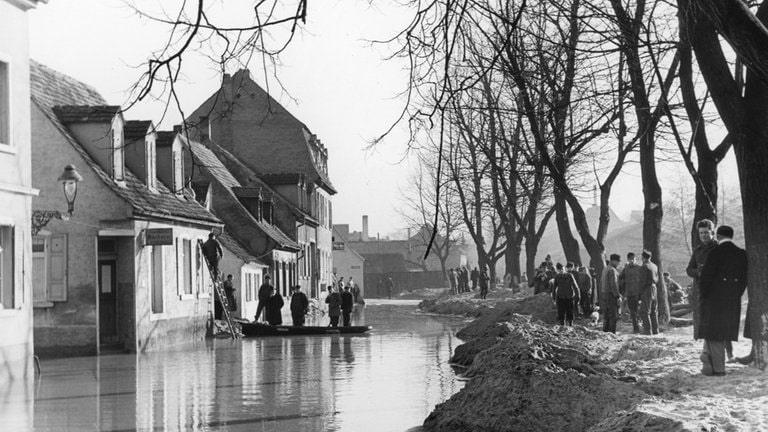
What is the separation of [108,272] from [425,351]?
8.23 m

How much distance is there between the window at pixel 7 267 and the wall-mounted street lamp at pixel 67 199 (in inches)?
189

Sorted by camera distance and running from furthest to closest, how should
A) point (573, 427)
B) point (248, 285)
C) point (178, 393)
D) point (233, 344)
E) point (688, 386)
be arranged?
1. point (248, 285)
2. point (233, 344)
3. point (178, 393)
4. point (688, 386)
5. point (573, 427)

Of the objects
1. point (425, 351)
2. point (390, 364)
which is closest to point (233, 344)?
point (425, 351)

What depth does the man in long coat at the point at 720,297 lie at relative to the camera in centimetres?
1386

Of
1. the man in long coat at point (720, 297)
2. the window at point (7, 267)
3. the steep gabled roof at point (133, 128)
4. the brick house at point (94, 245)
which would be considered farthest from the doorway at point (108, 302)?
the man in long coat at point (720, 297)

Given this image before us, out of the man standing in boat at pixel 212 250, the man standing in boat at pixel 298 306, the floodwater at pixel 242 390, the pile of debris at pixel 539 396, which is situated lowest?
the floodwater at pixel 242 390

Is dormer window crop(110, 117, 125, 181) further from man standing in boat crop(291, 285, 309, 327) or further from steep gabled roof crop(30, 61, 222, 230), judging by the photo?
man standing in boat crop(291, 285, 309, 327)

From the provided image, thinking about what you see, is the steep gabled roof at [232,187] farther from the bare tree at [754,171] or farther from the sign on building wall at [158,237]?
the bare tree at [754,171]

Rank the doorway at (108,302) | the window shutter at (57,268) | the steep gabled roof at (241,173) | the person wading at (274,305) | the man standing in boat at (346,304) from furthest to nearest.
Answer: the steep gabled roof at (241,173) < the man standing in boat at (346,304) < the person wading at (274,305) < the doorway at (108,302) < the window shutter at (57,268)

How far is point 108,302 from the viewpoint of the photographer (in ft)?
93.4

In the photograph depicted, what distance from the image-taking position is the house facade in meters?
19.8

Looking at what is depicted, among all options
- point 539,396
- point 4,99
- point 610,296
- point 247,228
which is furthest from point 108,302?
point 247,228

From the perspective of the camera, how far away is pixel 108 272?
28500 mm

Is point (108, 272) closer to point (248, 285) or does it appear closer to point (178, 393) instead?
point (178, 393)
